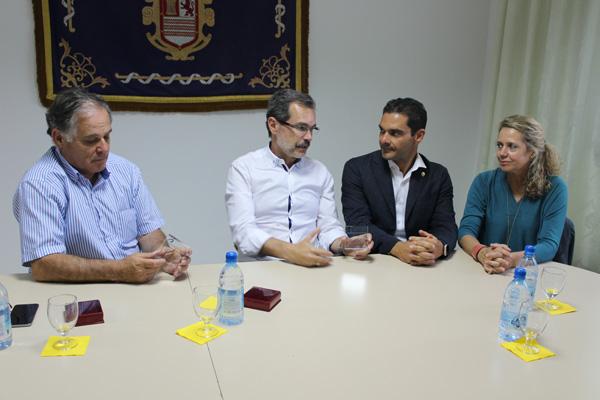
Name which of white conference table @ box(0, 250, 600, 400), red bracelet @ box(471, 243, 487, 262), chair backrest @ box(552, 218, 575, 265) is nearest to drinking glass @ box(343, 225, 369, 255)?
white conference table @ box(0, 250, 600, 400)

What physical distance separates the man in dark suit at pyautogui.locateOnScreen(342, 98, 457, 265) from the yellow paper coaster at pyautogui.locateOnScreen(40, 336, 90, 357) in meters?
1.44

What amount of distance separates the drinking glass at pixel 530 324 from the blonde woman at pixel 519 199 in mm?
749

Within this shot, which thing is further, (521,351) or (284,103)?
(284,103)

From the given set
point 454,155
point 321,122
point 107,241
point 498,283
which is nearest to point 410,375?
point 498,283

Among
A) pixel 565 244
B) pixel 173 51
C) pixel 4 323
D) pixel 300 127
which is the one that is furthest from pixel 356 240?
pixel 173 51

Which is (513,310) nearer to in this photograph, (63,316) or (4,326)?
(63,316)

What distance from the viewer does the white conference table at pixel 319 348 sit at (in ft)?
3.75

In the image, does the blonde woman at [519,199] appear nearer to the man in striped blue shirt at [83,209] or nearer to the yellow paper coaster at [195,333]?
the yellow paper coaster at [195,333]

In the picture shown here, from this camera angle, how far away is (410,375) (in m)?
1.20

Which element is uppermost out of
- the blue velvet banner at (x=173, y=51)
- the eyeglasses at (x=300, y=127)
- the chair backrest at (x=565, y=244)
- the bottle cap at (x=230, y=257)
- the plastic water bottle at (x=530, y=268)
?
the blue velvet banner at (x=173, y=51)

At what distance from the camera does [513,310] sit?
140cm

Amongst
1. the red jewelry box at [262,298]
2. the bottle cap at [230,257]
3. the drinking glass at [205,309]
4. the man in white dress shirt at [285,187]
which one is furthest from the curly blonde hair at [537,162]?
the drinking glass at [205,309]

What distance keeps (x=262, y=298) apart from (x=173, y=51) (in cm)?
210

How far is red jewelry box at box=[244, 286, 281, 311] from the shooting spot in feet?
5.10
